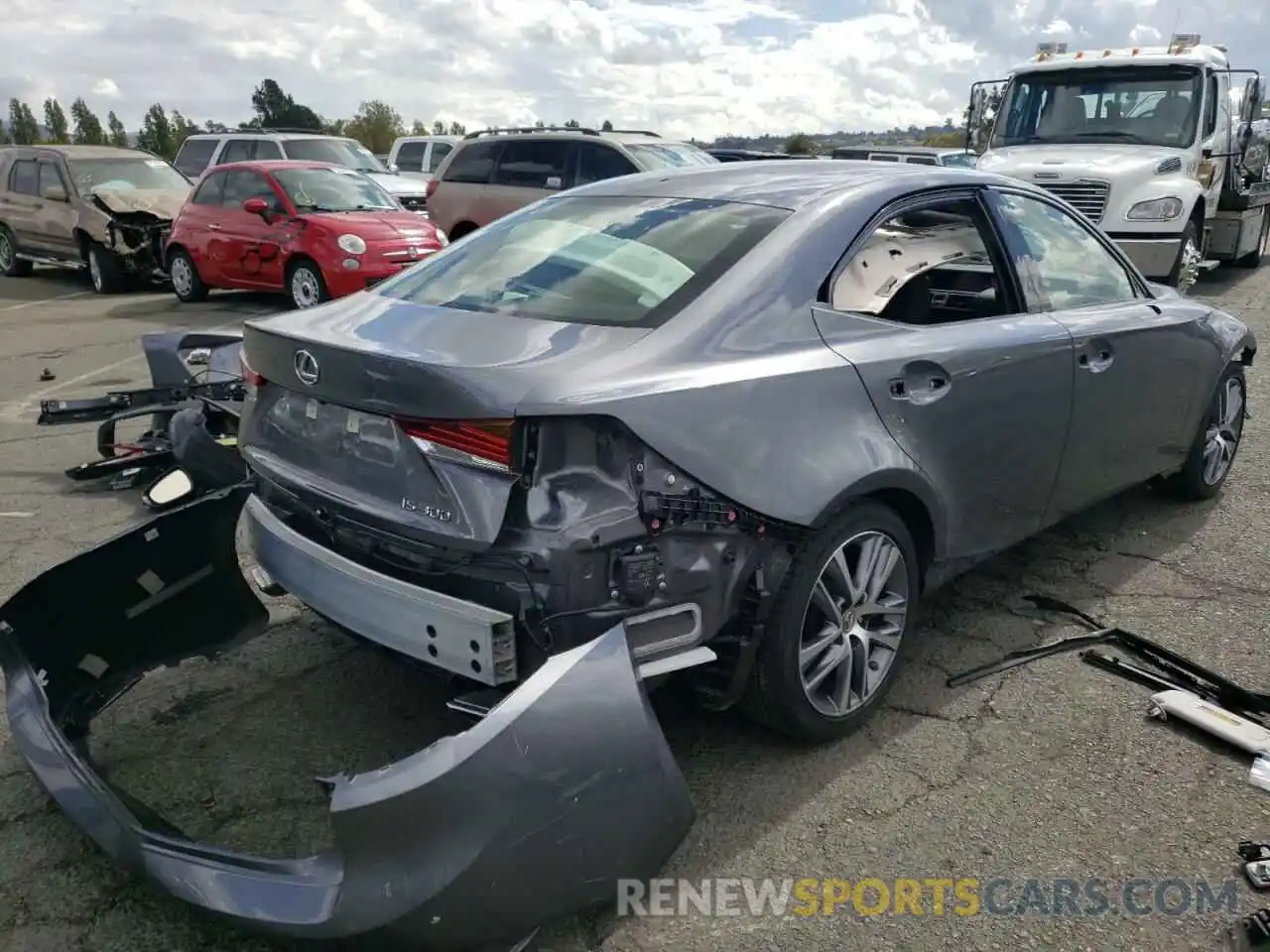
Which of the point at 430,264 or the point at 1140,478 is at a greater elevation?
the point at 430,264

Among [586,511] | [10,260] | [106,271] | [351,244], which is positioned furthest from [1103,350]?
[10,260]

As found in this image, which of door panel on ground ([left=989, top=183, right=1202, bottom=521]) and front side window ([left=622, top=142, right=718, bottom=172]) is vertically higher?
front side window ([left=622, top=142, right=718, bottom=172])

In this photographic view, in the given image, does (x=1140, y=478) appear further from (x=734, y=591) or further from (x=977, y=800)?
(x=734, y=591)

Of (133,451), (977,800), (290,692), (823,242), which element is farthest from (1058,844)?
(133,451)

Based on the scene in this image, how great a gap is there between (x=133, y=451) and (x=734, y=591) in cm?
431

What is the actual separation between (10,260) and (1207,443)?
17.1m

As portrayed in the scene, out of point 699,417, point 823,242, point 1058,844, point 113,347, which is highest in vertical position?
point 823,242

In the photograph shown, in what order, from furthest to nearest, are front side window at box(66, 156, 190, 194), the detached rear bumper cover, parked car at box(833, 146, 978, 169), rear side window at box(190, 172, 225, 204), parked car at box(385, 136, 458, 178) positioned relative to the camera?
parked car at box(385, 136, 458, 178)
parked car at box(833, 146, 978, 169)
front side window at box(66, 156, 190, 194)
rear side window at box(190, 172, 225, 204)
the detached rear bumper cover

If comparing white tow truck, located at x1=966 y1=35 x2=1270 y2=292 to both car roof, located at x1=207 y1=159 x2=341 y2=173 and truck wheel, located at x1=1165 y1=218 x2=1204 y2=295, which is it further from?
car roof, located at x1=207 y1=159 x2=341 y2=173

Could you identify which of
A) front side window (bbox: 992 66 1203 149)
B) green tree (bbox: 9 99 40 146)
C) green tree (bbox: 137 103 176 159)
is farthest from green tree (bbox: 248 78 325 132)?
front side window (bbox: 992 66 1203 149)

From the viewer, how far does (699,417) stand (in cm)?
250

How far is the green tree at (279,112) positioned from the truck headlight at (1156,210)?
45488 mm

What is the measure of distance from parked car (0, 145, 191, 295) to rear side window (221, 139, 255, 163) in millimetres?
1284

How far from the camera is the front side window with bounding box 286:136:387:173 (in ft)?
50.4
